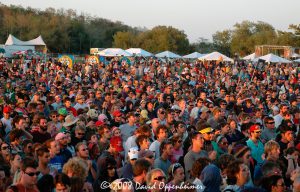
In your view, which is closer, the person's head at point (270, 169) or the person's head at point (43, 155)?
the person's head at point (270, 169)

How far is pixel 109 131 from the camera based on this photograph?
8656 mm

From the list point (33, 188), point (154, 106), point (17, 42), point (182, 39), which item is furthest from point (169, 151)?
point (182, 39)

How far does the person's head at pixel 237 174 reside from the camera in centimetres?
595

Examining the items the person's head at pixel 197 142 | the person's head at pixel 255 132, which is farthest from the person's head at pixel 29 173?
the person's head at pixel 255 132

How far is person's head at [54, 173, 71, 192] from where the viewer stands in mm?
5156

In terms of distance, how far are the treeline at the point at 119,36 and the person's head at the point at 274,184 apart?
62434mm

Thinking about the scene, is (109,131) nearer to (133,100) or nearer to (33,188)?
(33,188)

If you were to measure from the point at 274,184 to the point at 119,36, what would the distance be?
240ft

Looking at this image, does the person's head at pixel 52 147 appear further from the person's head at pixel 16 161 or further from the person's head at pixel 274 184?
the person's head at pixel 274 184

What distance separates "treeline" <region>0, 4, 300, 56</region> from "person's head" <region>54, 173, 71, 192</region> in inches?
2501

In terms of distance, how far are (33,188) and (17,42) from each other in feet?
158

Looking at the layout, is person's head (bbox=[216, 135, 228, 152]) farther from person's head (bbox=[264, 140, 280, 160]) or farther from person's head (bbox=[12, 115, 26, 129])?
person's head (bbox=[12, 115, 26, 129])

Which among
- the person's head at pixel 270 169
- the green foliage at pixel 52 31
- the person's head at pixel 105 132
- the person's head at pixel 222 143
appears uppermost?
the green foliage at pixel 52 31

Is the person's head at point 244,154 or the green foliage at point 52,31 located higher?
the green foliage at point 52,31
